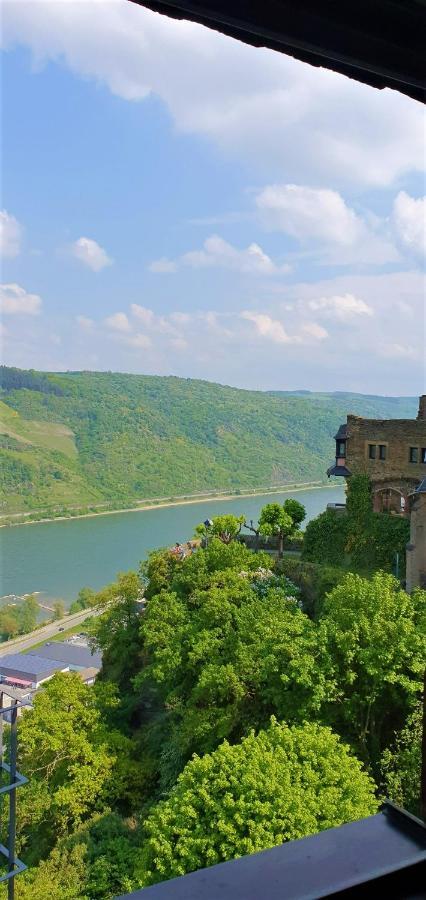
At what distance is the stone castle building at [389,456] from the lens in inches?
542

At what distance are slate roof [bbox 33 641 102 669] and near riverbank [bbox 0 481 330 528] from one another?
18.9m

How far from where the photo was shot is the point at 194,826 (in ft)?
21.0

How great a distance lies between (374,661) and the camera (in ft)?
25.6

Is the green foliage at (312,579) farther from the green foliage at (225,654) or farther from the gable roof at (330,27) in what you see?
the gable roof at (330,27)

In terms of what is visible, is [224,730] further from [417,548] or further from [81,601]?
[81,601]

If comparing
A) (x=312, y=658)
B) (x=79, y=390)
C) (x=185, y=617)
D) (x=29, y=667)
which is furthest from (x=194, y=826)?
(x=79, y=390)

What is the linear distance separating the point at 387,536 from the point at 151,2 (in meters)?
13.5

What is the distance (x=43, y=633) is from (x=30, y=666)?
24.8ft

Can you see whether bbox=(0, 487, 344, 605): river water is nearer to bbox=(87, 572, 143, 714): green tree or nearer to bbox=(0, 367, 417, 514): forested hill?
bbox=(0, 367, 417, 514): forested hill

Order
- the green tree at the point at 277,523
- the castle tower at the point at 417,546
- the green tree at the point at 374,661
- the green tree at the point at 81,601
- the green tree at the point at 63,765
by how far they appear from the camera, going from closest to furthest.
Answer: the green tree at the point at 374,661, the green tree at the point at 63,765, the castle tower at the point at 417,546, the green tree at the point at 277,523, the green tree at the point at 81,601

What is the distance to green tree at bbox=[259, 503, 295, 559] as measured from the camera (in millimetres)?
16906

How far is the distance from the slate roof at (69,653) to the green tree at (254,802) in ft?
70.9

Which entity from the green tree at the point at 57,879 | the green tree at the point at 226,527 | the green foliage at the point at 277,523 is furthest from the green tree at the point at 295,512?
the green tree at the point at 57,879

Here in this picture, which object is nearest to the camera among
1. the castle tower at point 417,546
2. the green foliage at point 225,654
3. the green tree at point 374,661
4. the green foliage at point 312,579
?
the green tree at point 374,661
